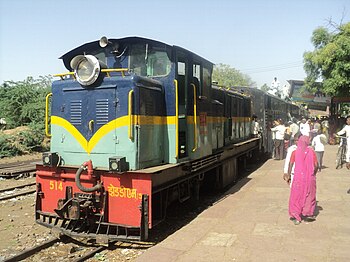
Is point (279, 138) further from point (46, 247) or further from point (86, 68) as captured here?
point (46, 247)

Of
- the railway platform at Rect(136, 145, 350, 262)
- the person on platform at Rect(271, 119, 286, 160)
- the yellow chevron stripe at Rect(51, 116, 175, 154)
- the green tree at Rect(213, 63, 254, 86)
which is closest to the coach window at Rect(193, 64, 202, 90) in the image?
the yellow chevron stripe at Rect(51, 116, 175, 154)

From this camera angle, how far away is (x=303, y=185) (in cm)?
616

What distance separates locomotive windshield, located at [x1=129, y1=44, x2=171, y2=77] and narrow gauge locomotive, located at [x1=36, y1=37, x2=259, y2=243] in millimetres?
17

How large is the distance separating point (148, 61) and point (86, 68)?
3.74 ft

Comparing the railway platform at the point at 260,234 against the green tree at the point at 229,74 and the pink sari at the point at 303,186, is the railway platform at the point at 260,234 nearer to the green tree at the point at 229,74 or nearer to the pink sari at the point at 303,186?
the pink sari at the point at 303,186

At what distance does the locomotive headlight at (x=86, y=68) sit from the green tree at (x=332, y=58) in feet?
52.5

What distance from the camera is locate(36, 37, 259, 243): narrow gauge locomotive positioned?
17.3ft

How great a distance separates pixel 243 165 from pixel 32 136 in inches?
472

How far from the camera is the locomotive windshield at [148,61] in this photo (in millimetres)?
6152

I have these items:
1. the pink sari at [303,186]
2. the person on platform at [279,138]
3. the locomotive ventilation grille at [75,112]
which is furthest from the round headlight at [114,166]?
the person on platform at [279,138]

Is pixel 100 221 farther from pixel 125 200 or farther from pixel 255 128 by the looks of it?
pixel 255 128

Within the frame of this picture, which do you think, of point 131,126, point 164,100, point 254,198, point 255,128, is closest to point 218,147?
point 254,198

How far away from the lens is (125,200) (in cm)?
524

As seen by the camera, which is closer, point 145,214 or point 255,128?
point 145,214
